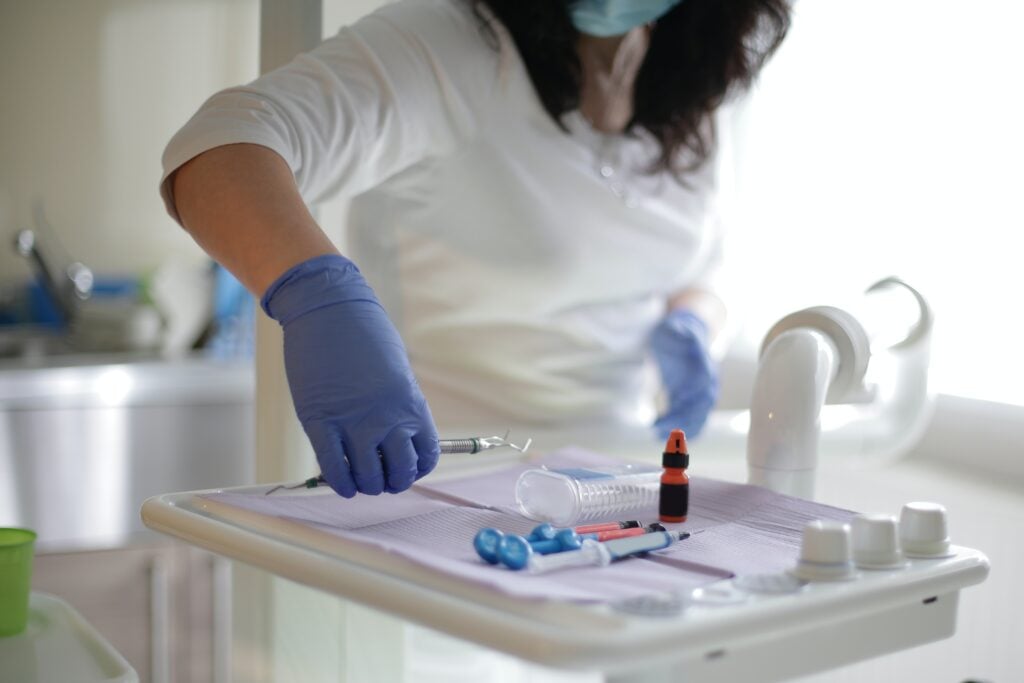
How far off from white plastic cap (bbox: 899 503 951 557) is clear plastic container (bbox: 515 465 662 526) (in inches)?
6.9

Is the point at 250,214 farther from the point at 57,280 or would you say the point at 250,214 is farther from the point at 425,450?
the point at 57,280

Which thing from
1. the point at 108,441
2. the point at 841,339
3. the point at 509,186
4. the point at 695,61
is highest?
the point at 695,61

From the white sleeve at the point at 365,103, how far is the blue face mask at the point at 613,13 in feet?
0.39

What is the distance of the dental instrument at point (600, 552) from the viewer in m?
0.59

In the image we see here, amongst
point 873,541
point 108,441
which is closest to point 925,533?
point 873,541

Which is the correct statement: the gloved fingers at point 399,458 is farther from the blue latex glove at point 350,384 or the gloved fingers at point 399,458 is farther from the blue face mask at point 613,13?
the blue face mask at point 613,13

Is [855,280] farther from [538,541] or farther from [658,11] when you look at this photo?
[538,541]

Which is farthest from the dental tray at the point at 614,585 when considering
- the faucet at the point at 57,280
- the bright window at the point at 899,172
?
the faucet at the point at 57,280

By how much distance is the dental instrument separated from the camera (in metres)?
0.59

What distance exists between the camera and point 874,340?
3.42 feet

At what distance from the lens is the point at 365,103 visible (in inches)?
40.9

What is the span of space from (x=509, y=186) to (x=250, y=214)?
494mm

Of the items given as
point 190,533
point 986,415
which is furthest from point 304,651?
point 986,415

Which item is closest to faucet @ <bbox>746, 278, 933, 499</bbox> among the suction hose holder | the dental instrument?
the suction hose holder
